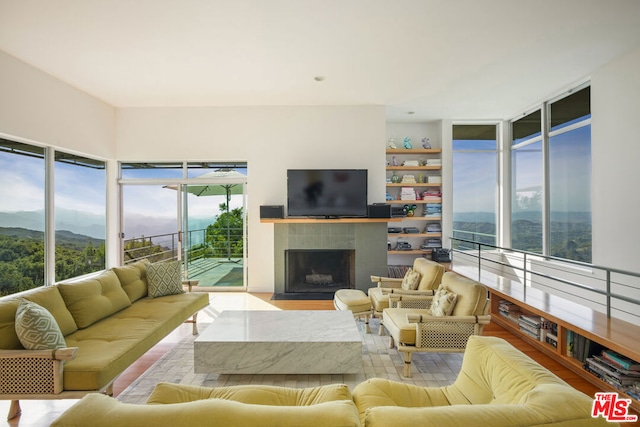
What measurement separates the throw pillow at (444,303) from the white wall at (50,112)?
5.13 m

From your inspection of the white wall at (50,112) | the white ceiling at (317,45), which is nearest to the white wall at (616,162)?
the white ceiling at (317,45)

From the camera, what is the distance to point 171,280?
389cm

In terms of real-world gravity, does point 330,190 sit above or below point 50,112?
below

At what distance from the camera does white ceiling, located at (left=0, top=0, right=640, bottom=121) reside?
284 centimetres

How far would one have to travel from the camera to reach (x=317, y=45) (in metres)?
3.43

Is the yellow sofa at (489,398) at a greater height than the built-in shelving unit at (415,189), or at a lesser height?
lesser

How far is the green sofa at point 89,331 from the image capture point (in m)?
2.04

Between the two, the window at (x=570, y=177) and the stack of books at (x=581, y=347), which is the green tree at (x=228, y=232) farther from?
the window at (x=570, y=177)

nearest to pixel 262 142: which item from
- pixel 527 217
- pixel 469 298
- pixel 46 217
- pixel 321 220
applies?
pixel 321 220

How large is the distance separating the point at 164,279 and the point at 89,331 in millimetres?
1146

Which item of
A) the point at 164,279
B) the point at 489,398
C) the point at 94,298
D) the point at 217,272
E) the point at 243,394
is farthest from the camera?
the point at 217,272

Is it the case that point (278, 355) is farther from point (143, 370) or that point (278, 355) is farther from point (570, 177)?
point (570, 177)

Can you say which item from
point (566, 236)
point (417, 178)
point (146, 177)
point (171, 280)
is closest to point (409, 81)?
point (417, 178)

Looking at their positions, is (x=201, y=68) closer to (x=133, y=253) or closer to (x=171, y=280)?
(x=171, y=280)
